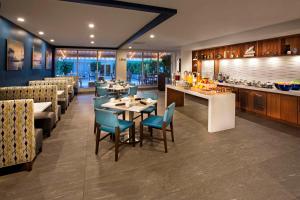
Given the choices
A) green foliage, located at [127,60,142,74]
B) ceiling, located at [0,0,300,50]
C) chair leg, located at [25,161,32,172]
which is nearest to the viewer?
chair leg, located at [25,161,32,172]

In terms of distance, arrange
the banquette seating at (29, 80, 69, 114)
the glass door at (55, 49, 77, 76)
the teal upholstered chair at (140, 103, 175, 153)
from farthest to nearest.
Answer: the glass door at (55, 49, 77, 76) < the banquette seating at (29, 80, 69, 114) < the teal upholstered chair at (140, 103, 175, 153)

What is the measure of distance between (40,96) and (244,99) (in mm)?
6240

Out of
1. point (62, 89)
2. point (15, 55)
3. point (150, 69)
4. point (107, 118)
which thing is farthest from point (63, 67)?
point (107, 118)

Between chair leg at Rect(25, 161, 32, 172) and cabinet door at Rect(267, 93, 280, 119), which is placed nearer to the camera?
chair leg at Rect(25, 161, 32, 172)

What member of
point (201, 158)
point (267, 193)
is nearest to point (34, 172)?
point (201, 158)

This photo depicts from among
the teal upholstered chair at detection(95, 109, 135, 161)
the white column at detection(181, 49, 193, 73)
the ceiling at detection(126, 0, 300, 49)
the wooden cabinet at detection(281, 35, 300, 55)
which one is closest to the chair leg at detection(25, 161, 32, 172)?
the teal upholstered chair at detection(95, 109, 135, 161)

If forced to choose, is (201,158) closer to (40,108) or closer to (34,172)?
(34,172)

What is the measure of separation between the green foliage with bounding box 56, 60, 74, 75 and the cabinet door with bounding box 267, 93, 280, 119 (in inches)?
439

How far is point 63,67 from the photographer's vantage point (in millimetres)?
12617

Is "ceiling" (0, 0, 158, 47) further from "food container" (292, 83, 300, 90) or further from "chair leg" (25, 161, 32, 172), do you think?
"food container" (292, 83, 300, 90)

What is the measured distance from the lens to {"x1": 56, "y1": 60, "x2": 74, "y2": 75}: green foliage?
12.4 m

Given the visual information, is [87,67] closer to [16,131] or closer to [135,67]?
[135,67]

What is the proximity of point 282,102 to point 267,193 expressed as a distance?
13.1 ft

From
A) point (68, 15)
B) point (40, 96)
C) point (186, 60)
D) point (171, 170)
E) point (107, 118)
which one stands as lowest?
point (171, 170)
